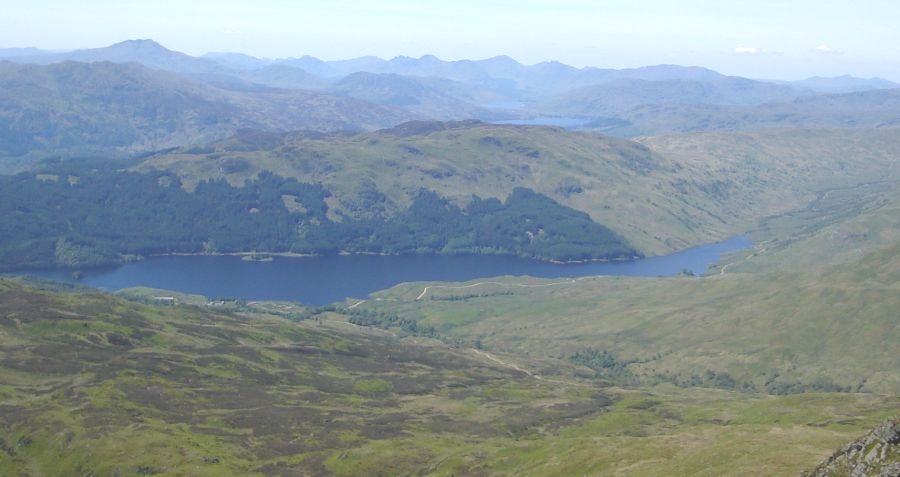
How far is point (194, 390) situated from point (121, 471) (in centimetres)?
4647

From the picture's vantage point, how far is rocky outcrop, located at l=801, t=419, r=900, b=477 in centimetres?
6650

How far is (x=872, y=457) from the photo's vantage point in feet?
225

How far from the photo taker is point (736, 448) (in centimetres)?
12338

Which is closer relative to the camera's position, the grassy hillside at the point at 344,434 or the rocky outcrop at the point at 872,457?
the rocky outcrop at the point at 872,457

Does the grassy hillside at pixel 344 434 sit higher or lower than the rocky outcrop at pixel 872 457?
lower

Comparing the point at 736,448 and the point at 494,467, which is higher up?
the point at 736,448

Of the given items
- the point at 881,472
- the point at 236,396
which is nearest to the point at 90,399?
the point at 236,396

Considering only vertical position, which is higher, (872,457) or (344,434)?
(872,457)

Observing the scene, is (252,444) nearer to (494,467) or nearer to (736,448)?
(494,467)

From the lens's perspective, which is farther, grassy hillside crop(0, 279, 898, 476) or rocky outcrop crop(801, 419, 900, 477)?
grassy hillside crop(0, 279, 898, 476)

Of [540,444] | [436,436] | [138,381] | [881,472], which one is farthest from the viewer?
[138,381]

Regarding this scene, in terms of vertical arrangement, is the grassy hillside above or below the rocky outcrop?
below

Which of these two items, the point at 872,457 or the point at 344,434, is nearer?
the point at 872,457

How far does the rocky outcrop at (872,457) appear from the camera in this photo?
218 ft
